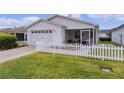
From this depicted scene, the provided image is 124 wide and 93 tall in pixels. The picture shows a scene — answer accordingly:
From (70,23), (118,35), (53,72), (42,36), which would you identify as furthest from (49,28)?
(118,35)

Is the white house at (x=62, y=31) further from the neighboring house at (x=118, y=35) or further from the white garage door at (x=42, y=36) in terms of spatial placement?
the neighboring house at (x=118, y=35)

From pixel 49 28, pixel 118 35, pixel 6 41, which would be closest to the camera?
pixel 6 41

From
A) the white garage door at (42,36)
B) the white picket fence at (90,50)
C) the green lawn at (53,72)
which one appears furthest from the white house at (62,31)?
the green lawn at (53,72)

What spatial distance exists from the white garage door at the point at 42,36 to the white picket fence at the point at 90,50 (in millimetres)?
3903

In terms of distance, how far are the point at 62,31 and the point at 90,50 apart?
705 cm

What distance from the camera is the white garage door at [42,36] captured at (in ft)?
58.7

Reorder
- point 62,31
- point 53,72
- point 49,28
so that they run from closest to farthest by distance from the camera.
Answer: point 53,72 < point 62,31 < point 49,28

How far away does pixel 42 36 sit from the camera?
59.5ft

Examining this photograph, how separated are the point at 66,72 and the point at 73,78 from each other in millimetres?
794

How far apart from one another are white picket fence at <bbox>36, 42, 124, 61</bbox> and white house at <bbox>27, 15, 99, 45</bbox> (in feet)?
13.4

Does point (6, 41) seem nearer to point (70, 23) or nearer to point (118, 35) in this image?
point (70, 23)
